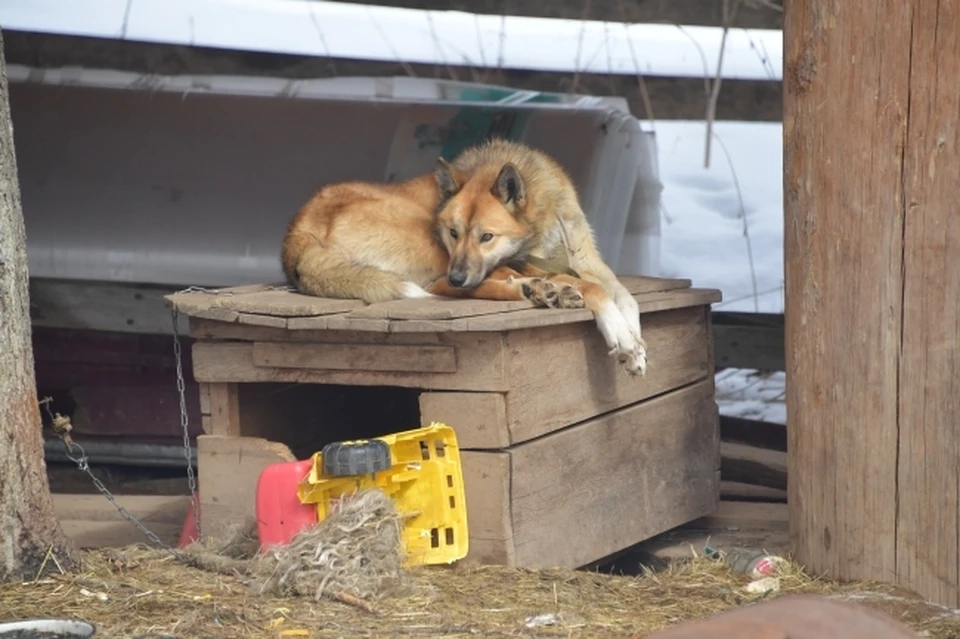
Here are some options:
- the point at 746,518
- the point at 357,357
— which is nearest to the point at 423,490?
the point at 357,357

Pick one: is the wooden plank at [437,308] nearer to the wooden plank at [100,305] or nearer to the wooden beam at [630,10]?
the wooden plank at [100,305]

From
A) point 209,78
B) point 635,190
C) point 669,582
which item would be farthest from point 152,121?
point 669,582

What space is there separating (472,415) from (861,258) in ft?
4.35

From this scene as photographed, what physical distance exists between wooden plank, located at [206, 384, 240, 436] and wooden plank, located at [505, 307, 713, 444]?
1.08 metres

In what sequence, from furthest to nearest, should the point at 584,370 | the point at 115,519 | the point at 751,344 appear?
the point at 751,344
the point at 115,519
the point at 584,370

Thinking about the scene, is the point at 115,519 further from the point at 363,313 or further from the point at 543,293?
the point at 543,293

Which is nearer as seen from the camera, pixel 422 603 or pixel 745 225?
pixel 422 603

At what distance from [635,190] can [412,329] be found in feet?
11.8

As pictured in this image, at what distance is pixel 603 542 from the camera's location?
15.4ft

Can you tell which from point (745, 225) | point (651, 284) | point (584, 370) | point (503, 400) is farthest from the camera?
point (745, 225)

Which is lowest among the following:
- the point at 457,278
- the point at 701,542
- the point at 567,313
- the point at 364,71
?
the point at 701,542

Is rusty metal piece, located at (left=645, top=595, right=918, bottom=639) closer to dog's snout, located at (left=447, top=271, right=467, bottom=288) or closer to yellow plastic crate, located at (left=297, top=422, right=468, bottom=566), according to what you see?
yellow plastic crate, located at (left=297, top=422, right=468, bottom=566)

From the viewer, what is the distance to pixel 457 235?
522cm

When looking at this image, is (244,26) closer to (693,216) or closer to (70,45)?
(70,45)
